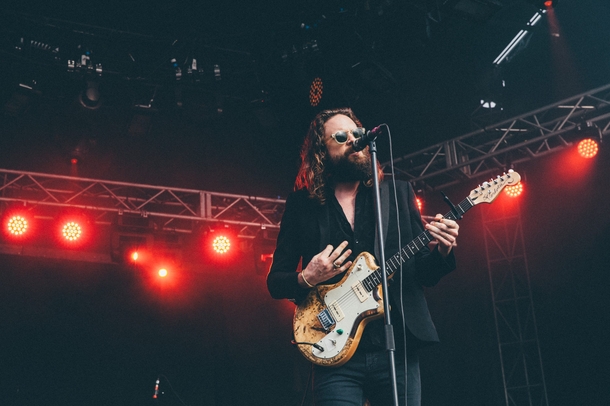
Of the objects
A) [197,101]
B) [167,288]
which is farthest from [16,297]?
[197,101]

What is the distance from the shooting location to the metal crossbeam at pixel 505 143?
8.41 metres

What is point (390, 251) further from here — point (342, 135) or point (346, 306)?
point (342, 135)

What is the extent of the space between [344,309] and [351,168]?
0.64 m

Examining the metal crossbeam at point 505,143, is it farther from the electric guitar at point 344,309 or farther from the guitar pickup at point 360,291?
the guitar pickup at point 360,291

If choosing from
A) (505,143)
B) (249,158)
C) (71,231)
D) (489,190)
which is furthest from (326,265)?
(249,158)

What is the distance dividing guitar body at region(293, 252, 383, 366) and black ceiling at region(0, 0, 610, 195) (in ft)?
16.1

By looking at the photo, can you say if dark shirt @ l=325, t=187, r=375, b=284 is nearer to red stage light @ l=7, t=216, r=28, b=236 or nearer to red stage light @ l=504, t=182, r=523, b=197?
red stage light @ l=7, t=216, r=28, b=236

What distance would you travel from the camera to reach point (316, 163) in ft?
9.84

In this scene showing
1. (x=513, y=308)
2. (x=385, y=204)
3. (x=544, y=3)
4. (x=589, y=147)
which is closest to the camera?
(x=385, y=204)

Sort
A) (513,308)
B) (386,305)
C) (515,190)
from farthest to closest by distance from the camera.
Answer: (513,308)
(515,190)
(386,305)

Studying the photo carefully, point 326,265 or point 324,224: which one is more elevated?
point 324,224

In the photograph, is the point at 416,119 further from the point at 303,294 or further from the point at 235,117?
the point at 303,294

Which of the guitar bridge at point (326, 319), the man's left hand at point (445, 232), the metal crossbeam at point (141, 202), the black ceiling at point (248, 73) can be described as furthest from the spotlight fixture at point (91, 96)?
the man's left hand at point (445, 232)

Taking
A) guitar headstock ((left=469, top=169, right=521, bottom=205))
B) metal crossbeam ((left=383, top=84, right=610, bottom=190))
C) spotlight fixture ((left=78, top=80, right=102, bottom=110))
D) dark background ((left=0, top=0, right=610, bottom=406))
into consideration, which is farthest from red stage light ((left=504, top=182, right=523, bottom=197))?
guitar headstock ((left=469, top=169, right=521, bottom=205))
